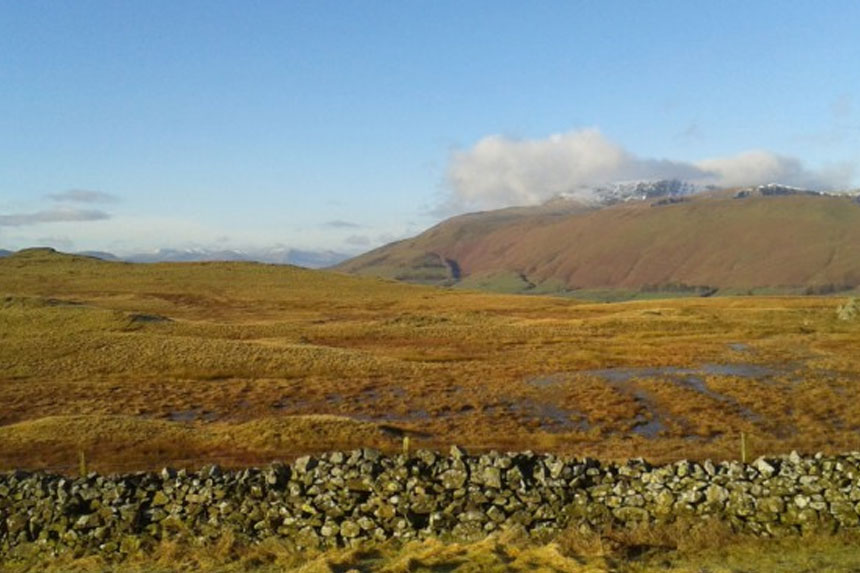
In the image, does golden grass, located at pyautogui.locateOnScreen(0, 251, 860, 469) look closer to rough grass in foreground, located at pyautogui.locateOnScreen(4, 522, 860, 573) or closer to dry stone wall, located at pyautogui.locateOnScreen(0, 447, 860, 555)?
dry stone wall, located at pyautogui.locateOnScreen(0, 447, 860, 555)

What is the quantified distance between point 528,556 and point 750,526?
234 inches

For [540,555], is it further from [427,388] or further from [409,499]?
[427,388]

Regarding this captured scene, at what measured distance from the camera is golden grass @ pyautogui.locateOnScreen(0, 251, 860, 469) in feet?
118

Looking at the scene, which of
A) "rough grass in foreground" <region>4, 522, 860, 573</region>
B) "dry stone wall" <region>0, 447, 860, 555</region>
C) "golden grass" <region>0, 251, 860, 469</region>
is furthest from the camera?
"golden grass" <region>0, 251, 860, 469</region>

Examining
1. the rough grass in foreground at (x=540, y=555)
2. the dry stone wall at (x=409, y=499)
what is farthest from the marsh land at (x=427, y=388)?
the dry stone wall at (x=409, y=499)

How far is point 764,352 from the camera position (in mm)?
72688

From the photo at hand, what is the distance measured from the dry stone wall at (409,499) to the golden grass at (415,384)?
12.8m

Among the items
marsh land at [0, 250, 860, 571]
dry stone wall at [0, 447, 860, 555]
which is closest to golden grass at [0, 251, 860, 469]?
marsh land at [0, 250, 860, 571]

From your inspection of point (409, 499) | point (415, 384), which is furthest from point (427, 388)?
point (409, 499)

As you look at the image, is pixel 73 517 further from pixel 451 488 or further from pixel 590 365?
pixel 590 365

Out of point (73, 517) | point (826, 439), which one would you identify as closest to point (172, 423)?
point (73, 517)

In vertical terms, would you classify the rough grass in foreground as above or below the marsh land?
above

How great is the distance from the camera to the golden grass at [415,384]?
35938mm

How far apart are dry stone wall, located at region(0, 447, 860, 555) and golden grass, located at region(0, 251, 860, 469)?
12.8 m
